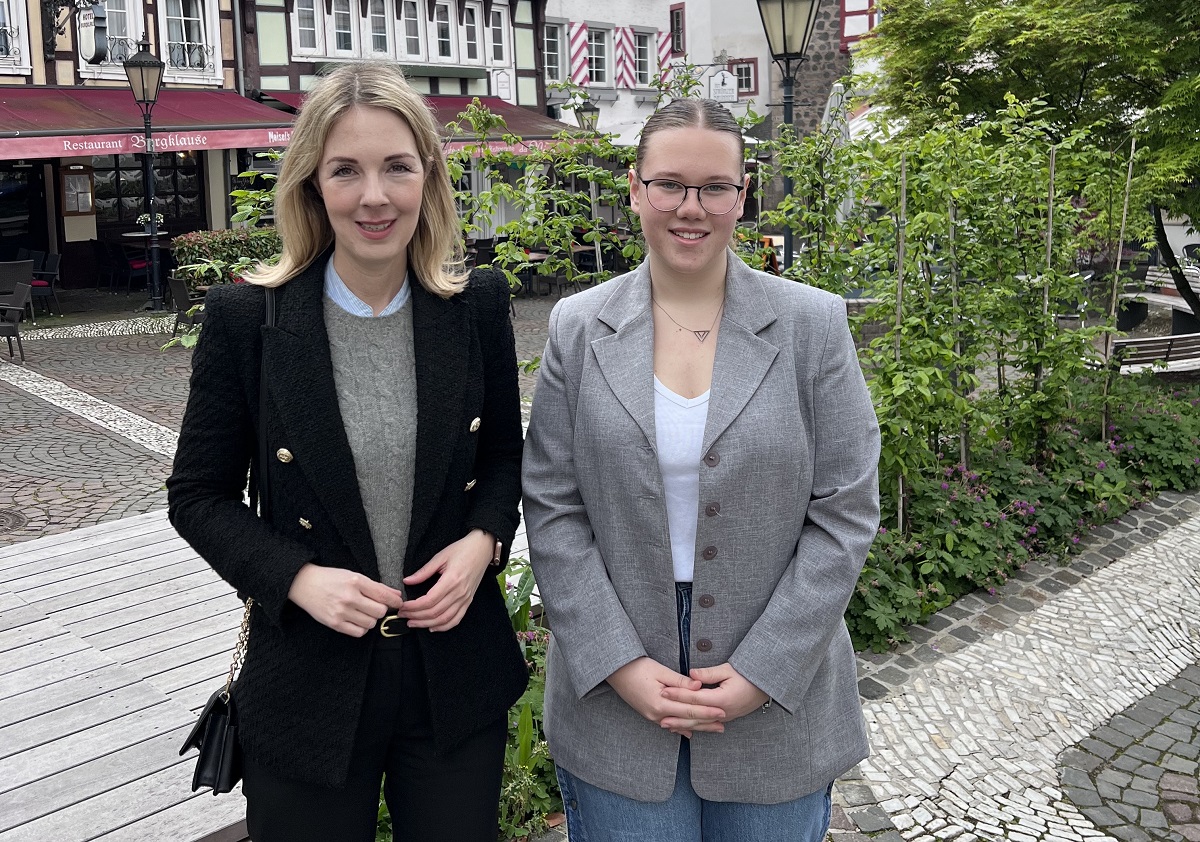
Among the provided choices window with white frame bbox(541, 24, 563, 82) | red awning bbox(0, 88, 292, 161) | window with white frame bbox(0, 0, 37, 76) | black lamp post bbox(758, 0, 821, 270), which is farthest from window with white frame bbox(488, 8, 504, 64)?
black lamp post bbox(758, 0, 821, 270)

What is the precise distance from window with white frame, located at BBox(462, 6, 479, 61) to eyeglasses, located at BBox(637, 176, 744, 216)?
74.3 ft

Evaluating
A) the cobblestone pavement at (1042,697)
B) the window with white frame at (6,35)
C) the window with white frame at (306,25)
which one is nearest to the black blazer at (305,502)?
the cobblestone pavement at (1042,697)

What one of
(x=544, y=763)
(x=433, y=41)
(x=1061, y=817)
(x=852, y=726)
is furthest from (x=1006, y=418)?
(x=433, y=41)

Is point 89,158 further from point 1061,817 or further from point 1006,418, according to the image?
point 1061,817

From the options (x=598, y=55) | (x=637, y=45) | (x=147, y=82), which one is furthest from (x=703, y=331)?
(x=637, y=45)

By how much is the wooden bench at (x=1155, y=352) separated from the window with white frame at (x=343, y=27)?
54.6 ft

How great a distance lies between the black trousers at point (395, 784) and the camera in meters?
1.94

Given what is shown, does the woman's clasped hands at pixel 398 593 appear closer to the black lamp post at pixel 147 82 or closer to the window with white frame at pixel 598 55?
the black lamp post at pixel 147 82

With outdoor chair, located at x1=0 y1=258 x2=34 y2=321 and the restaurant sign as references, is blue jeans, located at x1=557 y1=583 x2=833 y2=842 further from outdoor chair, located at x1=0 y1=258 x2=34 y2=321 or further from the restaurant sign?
the restaurant sign

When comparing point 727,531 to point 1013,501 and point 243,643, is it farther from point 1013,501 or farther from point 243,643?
point 1013,501

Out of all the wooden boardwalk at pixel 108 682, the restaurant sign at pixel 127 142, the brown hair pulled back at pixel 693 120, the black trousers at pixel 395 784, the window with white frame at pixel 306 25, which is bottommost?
the wooden boardwalk at pixel 108 682

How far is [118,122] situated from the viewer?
16.8 metres

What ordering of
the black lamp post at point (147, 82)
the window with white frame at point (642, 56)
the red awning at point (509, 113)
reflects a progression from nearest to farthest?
the black lamp post at point (147, 82), the red awning at point (509, 113), the window with white frame at point (642, 56)

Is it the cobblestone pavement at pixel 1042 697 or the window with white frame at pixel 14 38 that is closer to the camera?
the cobblestone pavement at pixel 1042 697
